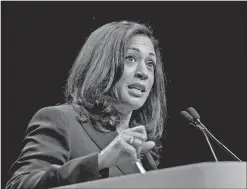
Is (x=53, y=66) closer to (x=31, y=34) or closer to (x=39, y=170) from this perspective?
(x=31, y=34)

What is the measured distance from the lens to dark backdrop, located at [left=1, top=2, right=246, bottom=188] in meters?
3.13

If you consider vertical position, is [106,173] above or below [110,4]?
below

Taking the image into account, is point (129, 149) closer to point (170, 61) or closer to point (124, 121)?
point (124, 121)

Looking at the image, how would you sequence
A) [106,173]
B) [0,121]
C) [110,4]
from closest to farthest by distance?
1. [106,173]
2. [0,121]
3. [110,4]

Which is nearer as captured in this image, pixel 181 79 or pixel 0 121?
pixel 0 121

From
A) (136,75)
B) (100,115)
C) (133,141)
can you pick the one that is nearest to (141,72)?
(136,75)

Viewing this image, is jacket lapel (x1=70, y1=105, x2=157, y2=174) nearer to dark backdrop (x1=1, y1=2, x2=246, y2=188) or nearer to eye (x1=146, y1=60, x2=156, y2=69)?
eye (x1=146, y1=60, x2=156, y2=69)

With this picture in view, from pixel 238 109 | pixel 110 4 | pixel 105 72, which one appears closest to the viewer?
pixel 105 72

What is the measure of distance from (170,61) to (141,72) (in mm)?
1069

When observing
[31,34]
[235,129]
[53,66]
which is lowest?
[235,129]

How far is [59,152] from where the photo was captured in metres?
1.99

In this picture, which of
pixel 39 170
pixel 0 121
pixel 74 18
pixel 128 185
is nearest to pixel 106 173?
pixel 39 170

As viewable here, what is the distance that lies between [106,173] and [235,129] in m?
1.90

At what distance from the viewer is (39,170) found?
6.12 feet
